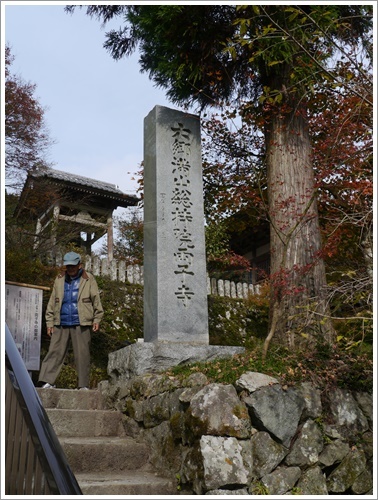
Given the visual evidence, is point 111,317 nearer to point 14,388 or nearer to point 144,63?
point 144,63

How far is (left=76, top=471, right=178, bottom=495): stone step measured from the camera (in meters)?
3.93

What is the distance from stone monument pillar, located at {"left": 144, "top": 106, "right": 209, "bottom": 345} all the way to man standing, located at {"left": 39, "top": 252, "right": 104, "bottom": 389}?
808mm

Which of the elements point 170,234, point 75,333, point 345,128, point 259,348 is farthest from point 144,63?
point 259,348

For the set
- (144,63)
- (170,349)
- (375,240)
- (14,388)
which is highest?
(144,63)

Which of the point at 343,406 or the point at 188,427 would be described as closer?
the point at 188,427

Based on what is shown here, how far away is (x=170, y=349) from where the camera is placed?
18.2ft

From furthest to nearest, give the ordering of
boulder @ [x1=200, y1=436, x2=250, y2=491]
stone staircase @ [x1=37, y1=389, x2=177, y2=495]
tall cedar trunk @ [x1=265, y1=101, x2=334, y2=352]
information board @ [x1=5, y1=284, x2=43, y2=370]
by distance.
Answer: information board @ [x1=5, y1=284, x2=43, y2=370] < tall cedar trunk @ [x1=265, y1=101, x2=334, y2=352] < stone staircase @ [x1=37, y1=389, x2=177, y2=495] < boulder @ [x1=200, y1=436, x2=250, y2=491]

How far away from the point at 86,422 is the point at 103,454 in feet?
2.14

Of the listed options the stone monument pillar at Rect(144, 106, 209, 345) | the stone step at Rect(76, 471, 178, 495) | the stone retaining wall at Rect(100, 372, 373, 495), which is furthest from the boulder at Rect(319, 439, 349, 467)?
the stone monument pillar at Rect(144, 106, 209, 345)

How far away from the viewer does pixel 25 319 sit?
7.82 m

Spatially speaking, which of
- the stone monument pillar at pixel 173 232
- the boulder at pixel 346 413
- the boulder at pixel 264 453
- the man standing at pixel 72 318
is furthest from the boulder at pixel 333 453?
the man standing at pixel 72 318

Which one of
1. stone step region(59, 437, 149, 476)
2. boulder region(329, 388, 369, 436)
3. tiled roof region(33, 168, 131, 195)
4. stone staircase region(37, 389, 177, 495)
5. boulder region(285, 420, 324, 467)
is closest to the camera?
stone staircase region(37, 389, 177, 495)

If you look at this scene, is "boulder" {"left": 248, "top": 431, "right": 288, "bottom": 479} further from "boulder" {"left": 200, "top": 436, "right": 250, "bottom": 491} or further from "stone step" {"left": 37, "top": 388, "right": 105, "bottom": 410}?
"stone step" {"left": 37, "top": 388, "right": 105, "bottom": 410}

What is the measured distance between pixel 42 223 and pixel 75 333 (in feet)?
19.6
